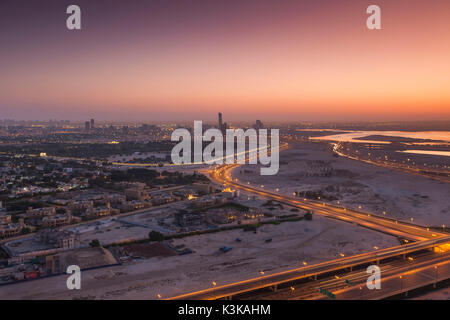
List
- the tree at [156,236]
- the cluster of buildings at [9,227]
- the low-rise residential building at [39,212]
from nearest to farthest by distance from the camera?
the tree at [156,236]
the cluster of buildings at [9,227]
the low-rise residential building at [39,212]

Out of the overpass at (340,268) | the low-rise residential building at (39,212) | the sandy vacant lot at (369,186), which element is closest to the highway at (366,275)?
the overpass at (340,268)

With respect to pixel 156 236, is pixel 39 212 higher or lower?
higher

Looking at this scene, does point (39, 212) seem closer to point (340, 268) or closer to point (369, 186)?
point (340, 268)

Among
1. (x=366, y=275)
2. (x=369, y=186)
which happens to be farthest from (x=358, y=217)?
(x=369, y=186)

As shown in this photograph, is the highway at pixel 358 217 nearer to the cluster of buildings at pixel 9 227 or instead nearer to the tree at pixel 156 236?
the tree at pixel 156 236

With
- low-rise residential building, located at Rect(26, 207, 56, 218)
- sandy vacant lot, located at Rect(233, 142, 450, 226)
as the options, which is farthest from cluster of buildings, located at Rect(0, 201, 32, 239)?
sandy vacant lot, located at Rect(233, 142, 450, 226)

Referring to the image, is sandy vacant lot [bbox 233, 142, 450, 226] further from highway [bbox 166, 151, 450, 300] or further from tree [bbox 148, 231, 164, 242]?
tree [bbox 148, 231, 164, 242]

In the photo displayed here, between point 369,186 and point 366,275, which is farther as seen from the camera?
point 369,186
